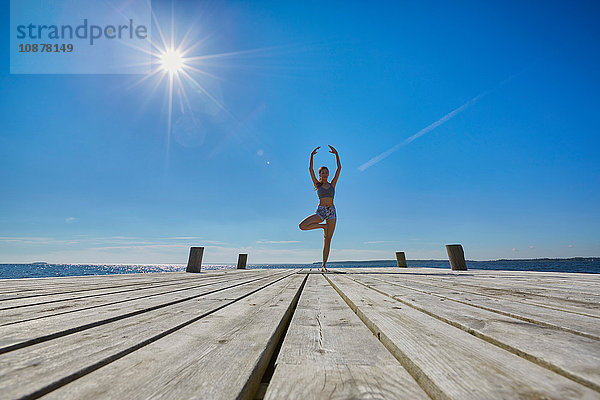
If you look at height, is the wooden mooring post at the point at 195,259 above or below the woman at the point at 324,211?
below

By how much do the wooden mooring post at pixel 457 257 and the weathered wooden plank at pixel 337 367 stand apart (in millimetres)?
6373

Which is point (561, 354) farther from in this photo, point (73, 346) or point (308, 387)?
point (73, 346)

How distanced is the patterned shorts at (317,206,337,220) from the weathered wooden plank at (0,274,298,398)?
17.6ft

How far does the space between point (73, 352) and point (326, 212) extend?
232 inches

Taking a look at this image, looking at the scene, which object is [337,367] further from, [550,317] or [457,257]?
[457,257]

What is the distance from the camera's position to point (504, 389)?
0.55 meters

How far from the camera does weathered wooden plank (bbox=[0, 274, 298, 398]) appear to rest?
0.58m

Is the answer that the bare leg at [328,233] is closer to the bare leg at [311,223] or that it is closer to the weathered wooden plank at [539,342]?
the bare leg at [311,223]

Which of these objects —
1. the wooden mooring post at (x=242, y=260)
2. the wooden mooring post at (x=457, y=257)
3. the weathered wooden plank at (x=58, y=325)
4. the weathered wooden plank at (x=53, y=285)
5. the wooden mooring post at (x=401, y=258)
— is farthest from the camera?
the wooden mooring post at (x=242, y=260)

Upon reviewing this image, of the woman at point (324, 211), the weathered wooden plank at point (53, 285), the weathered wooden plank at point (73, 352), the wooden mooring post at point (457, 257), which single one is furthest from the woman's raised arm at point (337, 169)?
the weathered wooden plank at point (73, 352)

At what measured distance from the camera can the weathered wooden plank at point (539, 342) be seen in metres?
0.62

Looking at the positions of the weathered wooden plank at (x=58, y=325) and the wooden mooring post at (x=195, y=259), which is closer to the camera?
the weathered wooden plank at (x=58, y=325)

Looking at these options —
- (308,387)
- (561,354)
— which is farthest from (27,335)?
(561,354)

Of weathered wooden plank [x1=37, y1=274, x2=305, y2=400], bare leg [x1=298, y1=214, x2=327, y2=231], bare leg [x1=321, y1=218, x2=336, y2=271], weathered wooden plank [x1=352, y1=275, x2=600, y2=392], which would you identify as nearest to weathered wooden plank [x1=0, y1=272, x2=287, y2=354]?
weathered wooden plank [x1=37, y1=274, x2=305, y2=400]
